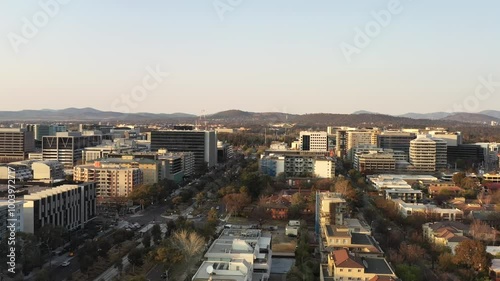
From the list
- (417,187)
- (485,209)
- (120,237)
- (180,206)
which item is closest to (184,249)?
(120,237)

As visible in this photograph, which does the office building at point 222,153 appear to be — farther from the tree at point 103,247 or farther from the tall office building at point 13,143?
the tree at point 103,247

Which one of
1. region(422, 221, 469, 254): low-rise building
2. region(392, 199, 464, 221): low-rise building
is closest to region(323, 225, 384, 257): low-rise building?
region(422, 221, 469, 254): low-rise building

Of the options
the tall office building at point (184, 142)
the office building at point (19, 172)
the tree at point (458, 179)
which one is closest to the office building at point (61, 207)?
the office building at point (19, 172)

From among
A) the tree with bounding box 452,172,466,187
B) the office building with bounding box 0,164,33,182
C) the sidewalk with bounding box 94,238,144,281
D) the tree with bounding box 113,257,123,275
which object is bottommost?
the sidewalk with bounding box 94,238,144,281

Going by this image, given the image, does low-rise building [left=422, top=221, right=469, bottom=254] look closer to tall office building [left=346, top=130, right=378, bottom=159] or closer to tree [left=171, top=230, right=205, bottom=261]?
tree [left=171, top=230, right=205, bottom=261]

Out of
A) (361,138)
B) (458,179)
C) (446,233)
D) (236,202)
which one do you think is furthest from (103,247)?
(361,138)

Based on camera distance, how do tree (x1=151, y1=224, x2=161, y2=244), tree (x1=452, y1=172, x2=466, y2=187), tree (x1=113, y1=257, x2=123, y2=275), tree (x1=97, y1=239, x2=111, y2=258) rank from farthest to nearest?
1. tree (x1=452, y1=172, x2=466, y2=187)
2. tree (x1=151, y1=224, x2=161, y2=244)
3. tree (x1=97, y1=239, x2=111, y2=258)
4. tree (x1=113, y1=257, x2=123, y2=275)
